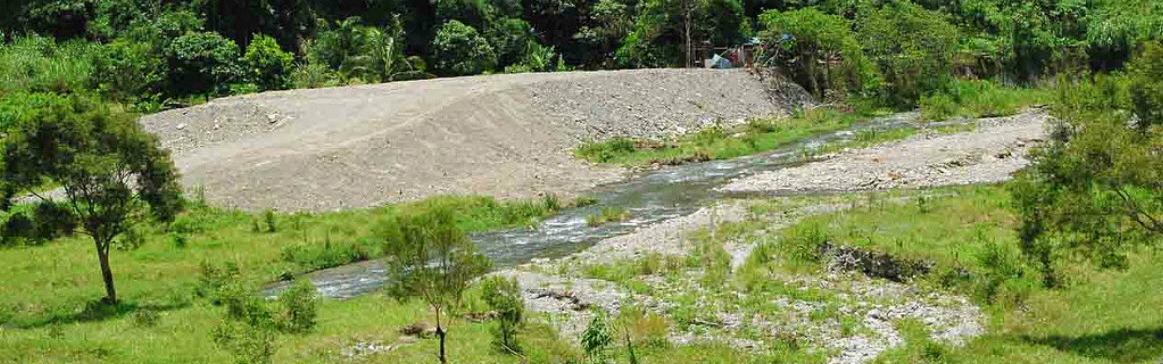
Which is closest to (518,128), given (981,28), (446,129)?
(446,129)

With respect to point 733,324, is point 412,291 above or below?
above

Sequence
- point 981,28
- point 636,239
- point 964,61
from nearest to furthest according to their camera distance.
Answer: point 636,239 → point 964,61 → point 981,28

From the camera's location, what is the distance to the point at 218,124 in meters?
50.2

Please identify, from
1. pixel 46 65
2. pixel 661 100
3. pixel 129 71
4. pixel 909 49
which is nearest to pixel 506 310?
pixel 661 100

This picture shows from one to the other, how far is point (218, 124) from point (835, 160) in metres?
26.8

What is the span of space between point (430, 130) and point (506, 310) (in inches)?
978

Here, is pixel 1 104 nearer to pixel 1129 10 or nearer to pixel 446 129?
pixel 446 129

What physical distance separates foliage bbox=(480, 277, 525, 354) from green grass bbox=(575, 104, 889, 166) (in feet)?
79.2

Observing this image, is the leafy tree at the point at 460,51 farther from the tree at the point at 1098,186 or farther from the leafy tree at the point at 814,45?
the tree at the point at 1098,186

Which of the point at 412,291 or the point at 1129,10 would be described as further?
the point at 1129,10

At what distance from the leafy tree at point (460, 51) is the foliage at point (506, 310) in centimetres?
4656

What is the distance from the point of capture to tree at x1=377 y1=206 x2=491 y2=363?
20.4 meters

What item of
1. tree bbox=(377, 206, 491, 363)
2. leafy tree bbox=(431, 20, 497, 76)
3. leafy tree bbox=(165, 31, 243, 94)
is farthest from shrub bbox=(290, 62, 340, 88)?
tree bbox=(377, 206, 491, 363)

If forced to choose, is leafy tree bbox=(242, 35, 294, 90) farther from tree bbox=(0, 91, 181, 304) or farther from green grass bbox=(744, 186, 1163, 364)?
green grass bbox=(744, 186, 1163, 364)
